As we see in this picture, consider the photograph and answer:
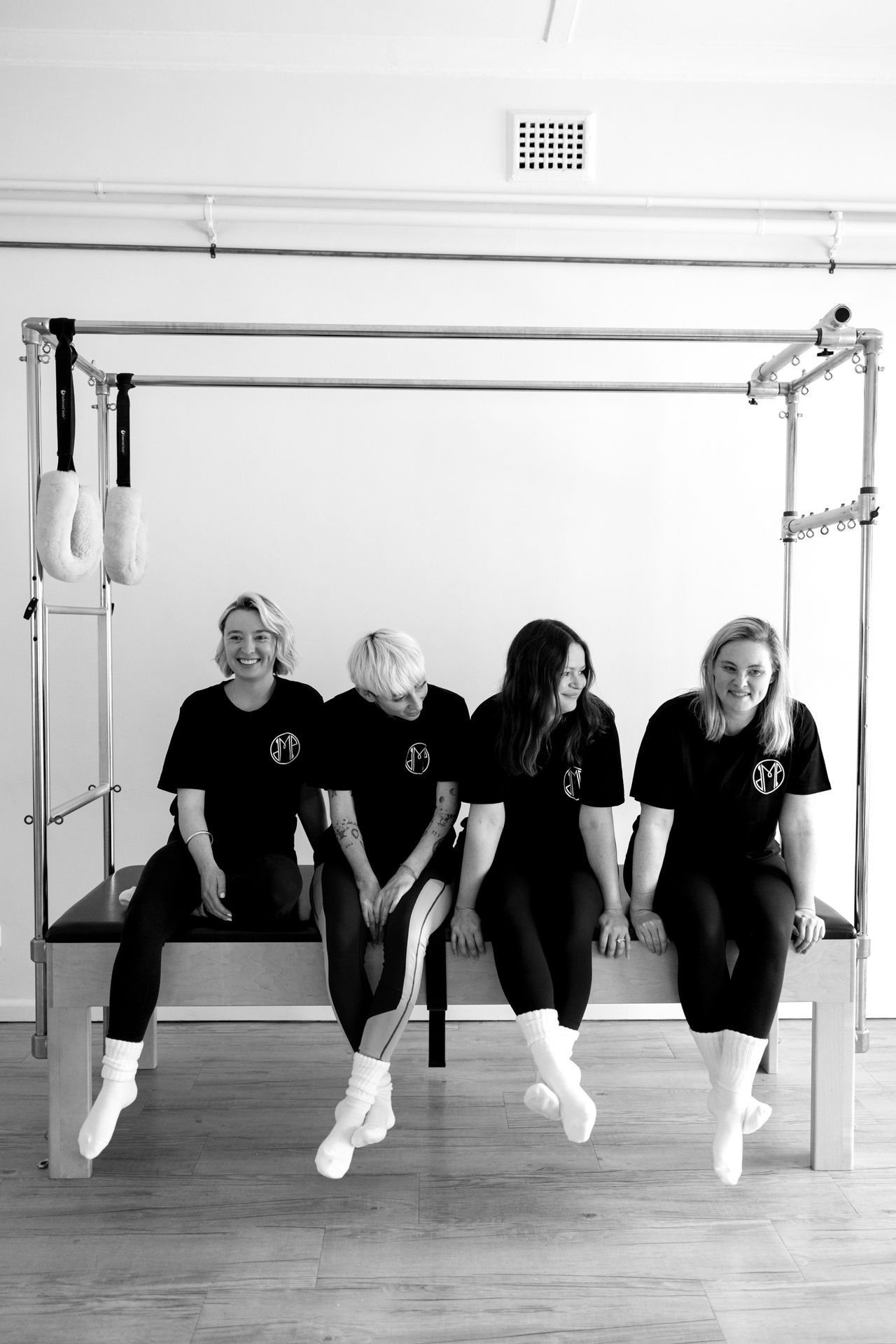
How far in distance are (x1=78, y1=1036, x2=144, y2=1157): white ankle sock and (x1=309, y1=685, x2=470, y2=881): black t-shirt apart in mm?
666

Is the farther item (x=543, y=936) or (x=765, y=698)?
(x=765, y=698)

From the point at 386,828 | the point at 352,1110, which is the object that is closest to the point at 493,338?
the point at 386,828

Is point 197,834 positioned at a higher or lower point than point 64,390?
lower

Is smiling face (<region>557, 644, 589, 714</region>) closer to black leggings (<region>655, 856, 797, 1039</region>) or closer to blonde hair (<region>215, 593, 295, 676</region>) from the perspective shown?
black leggings (<region>655, 856, 797, 1039</region>)

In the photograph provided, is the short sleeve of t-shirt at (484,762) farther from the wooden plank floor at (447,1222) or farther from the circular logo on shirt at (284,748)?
the wooden plank floor at (447,1222)

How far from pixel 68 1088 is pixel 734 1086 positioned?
141 centimetres

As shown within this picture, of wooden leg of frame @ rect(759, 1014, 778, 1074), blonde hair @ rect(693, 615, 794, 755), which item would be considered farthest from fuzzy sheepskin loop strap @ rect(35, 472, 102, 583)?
wooden leg of frame @ rect(759, 1014, 778, 1074)

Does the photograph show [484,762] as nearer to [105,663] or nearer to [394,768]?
[394,768]

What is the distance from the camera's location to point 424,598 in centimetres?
322

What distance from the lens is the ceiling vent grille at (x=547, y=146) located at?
309 centimetres

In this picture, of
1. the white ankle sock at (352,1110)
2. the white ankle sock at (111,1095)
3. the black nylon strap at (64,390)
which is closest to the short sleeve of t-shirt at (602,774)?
the white ankle sock at (352,1110)

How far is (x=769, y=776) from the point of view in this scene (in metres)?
2.36

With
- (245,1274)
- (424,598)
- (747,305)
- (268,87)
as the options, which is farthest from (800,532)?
(245,1274)

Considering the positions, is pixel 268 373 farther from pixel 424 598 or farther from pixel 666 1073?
pixel 666 1073
